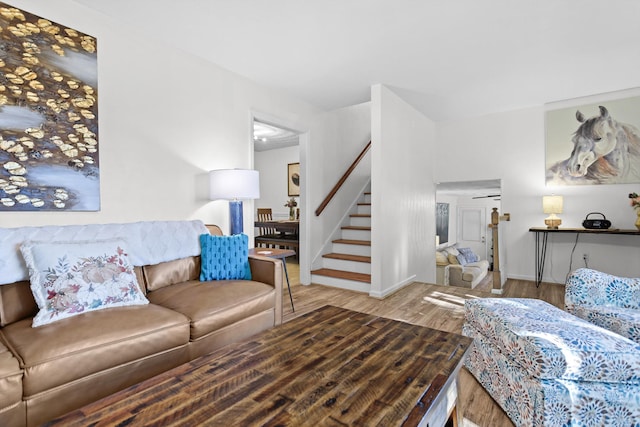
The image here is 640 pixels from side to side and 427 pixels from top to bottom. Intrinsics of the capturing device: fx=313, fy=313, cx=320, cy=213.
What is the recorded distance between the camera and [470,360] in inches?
75.1

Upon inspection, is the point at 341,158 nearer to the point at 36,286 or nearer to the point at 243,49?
the point at 243,49

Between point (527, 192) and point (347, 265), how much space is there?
9.17 feet

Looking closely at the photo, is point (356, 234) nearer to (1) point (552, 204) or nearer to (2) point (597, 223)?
(1) point (552, 204)

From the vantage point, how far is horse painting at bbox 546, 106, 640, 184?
3.83 meters

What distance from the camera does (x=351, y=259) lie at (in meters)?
4.19

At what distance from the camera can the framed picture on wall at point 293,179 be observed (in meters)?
7.23

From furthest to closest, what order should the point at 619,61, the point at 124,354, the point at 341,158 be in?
the point at 341,158, the point at 619,61, the point at 124,354

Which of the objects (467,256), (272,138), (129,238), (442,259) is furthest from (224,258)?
(467,256)

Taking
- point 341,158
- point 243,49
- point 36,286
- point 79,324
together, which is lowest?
point 79,324

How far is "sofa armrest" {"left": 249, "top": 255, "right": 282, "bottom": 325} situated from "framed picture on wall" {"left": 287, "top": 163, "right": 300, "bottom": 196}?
4877 mm

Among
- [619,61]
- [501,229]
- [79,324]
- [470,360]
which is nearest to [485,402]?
[470,360]

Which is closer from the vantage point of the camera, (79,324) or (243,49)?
(79,324)

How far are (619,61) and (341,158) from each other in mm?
3216

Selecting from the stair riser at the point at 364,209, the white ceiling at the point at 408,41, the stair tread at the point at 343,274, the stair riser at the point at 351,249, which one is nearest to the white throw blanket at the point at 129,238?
the white ceiling at the point at 408,41
